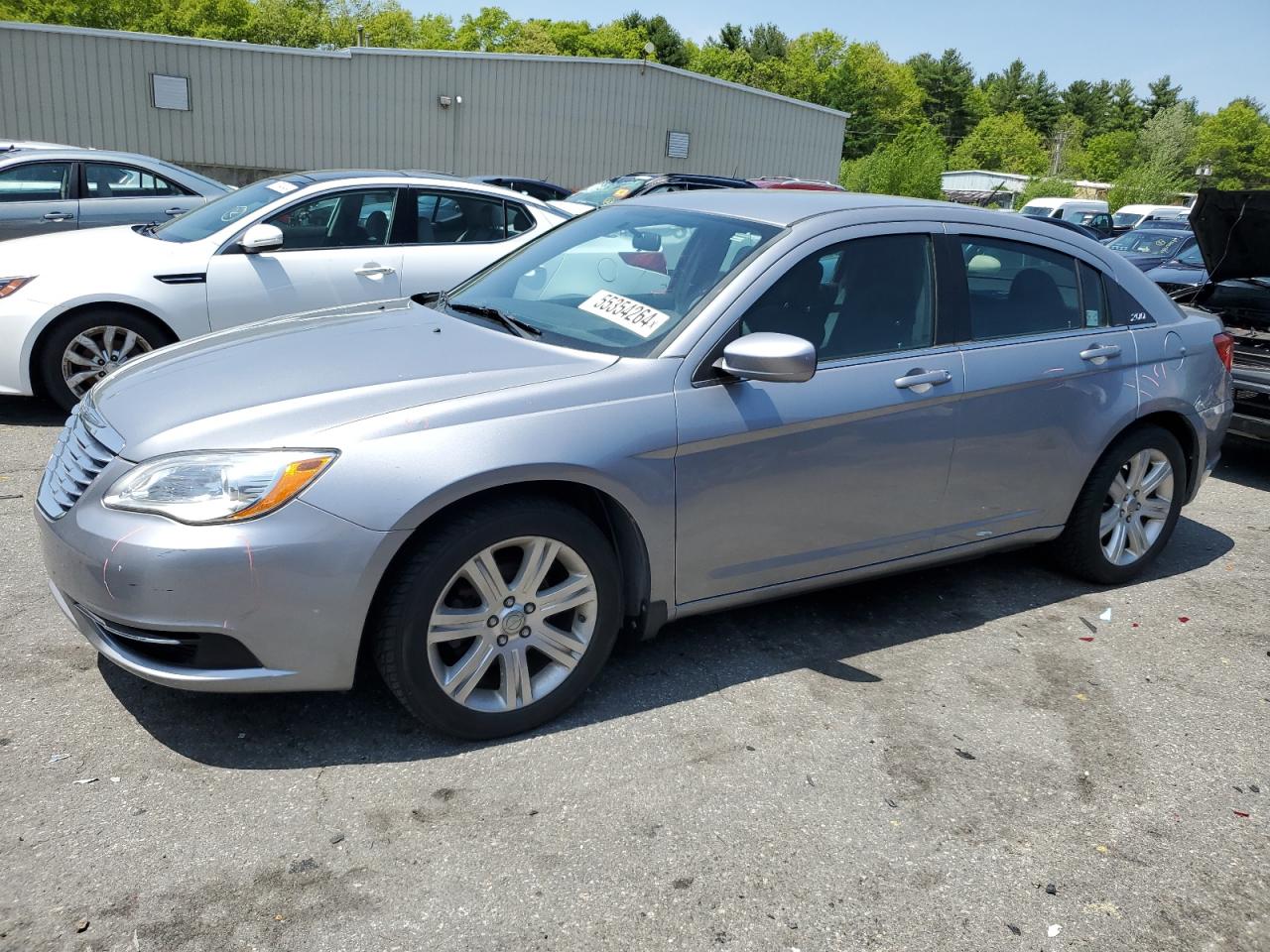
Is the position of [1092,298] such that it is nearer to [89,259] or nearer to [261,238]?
[261,238]

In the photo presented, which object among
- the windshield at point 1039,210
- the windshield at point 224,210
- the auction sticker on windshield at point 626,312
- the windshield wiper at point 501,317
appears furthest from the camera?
the windshield at point 1039,210

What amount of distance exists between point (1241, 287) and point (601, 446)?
6.54 m

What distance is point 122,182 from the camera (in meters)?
10.1

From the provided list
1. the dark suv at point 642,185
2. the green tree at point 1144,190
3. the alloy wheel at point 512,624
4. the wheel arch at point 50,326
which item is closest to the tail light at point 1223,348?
the alloy wheel at point 512,624

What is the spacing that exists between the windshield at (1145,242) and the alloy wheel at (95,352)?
48.3 ft

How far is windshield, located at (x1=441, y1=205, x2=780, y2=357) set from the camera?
359 centimetres

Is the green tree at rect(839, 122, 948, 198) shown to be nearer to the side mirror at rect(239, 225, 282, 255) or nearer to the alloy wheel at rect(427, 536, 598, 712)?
the side mirror at rect(239, 225, 282, 255)

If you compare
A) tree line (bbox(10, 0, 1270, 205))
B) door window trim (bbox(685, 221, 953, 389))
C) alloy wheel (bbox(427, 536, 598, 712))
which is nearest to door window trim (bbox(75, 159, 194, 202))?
door window trim (bbox(685, 221, 953, 389))

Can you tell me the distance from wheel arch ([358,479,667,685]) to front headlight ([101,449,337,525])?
13.4 inches

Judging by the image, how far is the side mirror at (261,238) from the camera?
6609mm

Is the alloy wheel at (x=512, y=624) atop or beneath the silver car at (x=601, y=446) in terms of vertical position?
beneath

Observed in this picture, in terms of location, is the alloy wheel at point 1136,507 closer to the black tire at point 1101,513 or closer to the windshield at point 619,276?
the black tire at point 1101,513

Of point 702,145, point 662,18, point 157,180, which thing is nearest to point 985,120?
point 662,18

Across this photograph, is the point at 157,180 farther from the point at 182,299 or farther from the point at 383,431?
the point at 383,431
